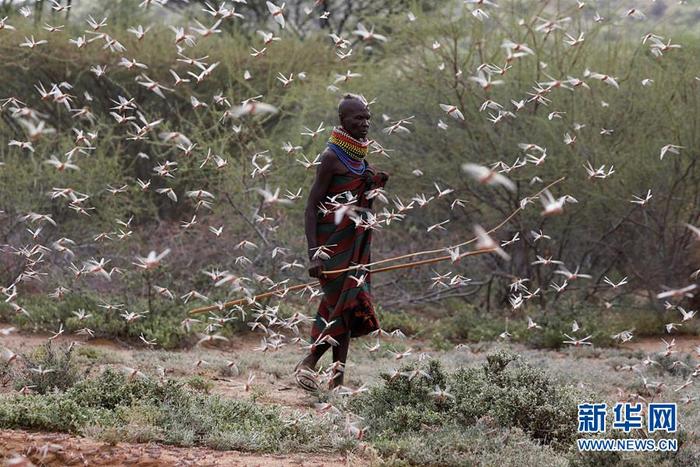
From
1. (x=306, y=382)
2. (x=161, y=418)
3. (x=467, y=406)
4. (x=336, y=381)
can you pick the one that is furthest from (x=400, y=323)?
(x=161, y=418)

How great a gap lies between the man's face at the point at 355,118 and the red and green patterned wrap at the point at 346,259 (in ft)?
1.06

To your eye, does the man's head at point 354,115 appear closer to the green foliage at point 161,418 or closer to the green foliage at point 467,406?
the green foliage at point 467,406

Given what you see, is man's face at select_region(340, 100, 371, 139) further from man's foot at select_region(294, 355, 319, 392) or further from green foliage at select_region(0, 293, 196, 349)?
green foliage at select_region(0, 293, 196, 349)

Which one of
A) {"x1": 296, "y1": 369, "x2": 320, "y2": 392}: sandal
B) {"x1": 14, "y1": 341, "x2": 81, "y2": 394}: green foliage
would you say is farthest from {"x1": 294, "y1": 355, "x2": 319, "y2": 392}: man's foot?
{"x1": 14, "y1": 341, "x2": 81, "y2": 394}: green foliage

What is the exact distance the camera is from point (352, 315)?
722 centimetres

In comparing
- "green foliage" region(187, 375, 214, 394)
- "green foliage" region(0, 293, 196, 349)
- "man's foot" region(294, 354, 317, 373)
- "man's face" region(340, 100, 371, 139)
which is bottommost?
"green foliage" region(187, 375, 214, 394)

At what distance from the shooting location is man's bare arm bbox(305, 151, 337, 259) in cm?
696

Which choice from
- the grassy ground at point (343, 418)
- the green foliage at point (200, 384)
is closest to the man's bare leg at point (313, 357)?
the grassy ground at point (343, 418)

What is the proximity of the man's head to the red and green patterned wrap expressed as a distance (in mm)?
326

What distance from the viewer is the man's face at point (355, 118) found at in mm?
6953

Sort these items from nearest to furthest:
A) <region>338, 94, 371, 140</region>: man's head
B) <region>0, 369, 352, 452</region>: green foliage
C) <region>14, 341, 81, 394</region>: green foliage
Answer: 1. <region>0, 369, 352, 452</region>: green foliage
2. <region>14, 341, 81, 394</region>: green foliage
3. <region>338, 94, 371, 140</region>: man's head

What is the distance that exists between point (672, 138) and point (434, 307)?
428 centimetres

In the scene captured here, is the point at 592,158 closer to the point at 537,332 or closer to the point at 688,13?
the point at 537,332

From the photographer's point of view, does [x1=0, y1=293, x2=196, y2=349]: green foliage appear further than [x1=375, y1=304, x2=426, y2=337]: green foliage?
No
